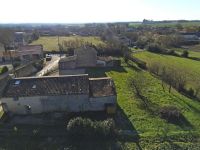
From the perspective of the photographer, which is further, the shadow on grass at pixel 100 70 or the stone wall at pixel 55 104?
the shadow on grass at pixel 100 70

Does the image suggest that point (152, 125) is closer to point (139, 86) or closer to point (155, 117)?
point (155, 117)

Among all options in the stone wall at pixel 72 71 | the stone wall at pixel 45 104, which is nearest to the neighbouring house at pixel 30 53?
the stone wall at pixel 72 71

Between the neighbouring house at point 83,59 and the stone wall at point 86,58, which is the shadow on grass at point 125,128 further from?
the stone wall at point 86,58

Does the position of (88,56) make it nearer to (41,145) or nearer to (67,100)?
(67,100)

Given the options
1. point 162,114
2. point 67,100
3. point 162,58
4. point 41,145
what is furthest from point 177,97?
point 162,58

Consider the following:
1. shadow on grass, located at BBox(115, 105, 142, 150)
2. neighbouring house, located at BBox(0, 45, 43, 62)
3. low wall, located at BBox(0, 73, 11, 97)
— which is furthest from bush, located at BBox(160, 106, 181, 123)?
neighbouring house, located at BBox(0, 45, 43, 62)

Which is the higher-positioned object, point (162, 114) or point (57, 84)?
point (57, 84)

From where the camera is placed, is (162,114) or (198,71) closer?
(162,114)
